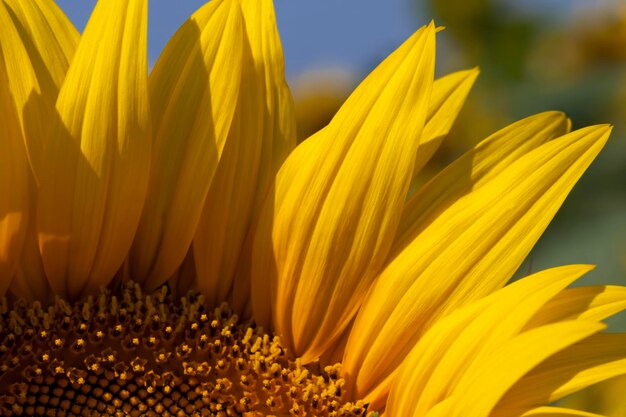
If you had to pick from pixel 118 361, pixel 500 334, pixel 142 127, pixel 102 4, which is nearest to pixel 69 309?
pixel 118 361

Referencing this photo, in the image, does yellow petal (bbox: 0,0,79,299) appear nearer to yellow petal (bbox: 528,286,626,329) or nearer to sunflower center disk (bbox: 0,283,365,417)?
sunflower center disk (bbox: 0,283,365,417)

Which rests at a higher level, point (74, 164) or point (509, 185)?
point (509, 185)

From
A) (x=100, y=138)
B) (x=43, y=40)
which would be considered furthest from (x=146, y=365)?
(x=43, y=40)

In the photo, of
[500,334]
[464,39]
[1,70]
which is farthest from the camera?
[464,39]

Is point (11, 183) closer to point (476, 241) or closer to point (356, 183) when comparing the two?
point (356, 183)

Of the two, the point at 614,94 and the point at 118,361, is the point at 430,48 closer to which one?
the point at 118,361

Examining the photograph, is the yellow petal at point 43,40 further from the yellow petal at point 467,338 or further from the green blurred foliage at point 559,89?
the green blurred foliage at point 559,89
